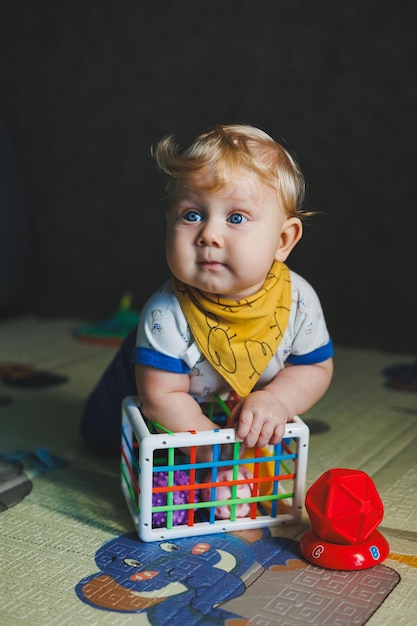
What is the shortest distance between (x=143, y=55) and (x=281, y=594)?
4.47ft

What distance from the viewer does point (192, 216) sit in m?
0.85

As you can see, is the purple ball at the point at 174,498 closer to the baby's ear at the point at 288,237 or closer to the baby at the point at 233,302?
the baby at the point at 233,302

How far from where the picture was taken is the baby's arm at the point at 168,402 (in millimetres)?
869

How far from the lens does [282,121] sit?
5.48 ft

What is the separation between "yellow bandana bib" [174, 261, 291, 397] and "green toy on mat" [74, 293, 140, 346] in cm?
79

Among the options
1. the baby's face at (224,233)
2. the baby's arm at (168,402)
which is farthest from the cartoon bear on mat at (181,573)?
the baby's face at (224,233)

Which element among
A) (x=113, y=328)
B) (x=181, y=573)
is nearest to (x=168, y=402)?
(x=181, y=573)

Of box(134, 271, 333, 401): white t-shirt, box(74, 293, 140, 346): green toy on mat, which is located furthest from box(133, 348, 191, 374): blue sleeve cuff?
box(74, 293, 140, 346): green toy on mat

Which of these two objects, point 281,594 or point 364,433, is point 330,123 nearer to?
point 364,433

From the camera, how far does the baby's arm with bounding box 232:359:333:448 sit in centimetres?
84

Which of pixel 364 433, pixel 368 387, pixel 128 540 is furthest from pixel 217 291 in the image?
pixel 368 387

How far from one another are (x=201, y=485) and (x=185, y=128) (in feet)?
3.63

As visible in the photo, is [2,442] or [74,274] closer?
[2,442]

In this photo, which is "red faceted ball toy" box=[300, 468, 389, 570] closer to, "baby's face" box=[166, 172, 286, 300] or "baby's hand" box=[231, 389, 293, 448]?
"baby's hand" box=[231, 389, 293, 448]
